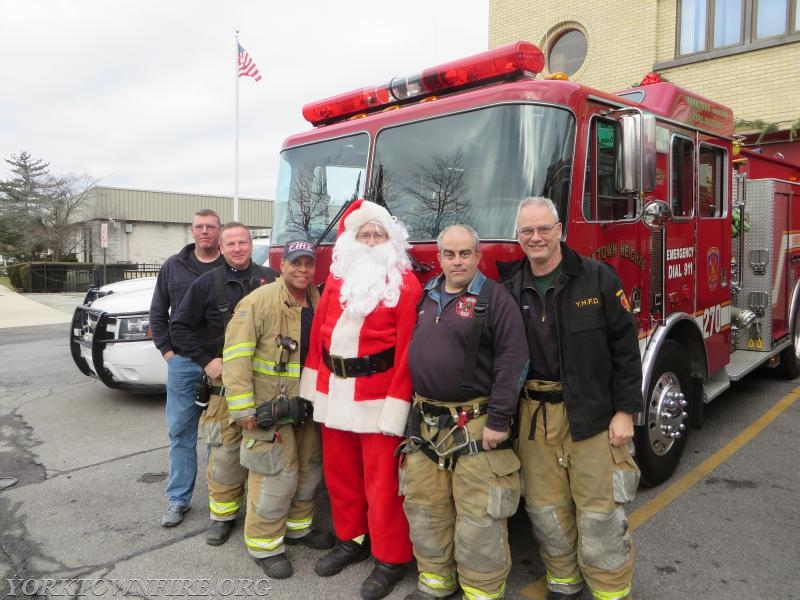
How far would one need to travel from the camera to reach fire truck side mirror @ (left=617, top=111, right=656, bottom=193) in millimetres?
3111

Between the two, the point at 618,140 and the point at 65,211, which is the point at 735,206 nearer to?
the point at 618,140

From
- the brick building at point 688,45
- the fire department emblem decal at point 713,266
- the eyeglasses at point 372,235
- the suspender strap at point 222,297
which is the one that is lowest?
the suspender strap at point 222,297

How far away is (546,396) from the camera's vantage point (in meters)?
2.67

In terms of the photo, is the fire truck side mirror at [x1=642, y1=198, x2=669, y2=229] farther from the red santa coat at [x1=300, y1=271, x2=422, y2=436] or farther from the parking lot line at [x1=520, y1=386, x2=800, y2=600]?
the parking lot line at [x1=520, y1=386, x2=800, y2=600]

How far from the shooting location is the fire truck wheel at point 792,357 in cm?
650

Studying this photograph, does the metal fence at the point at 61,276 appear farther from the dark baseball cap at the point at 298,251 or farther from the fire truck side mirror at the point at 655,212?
the fire truck side mirror at the point at 655,212

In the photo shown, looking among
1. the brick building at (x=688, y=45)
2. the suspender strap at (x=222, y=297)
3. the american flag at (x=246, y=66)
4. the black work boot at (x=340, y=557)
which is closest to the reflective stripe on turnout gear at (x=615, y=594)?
the black work boot at (x=340, y=557)

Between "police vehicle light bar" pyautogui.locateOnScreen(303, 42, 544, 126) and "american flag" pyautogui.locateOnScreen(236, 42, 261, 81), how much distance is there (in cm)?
1241

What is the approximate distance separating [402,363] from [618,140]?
169 centimetres

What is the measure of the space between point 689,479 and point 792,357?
3.46 metres

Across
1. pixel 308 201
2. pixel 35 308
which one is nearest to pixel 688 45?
pixel 308 201

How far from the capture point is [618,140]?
3279mm

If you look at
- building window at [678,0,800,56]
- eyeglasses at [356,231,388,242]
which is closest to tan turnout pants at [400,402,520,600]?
eyeglasses at [356,231,388,242]

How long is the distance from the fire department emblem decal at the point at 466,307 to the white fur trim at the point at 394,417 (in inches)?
20.0
